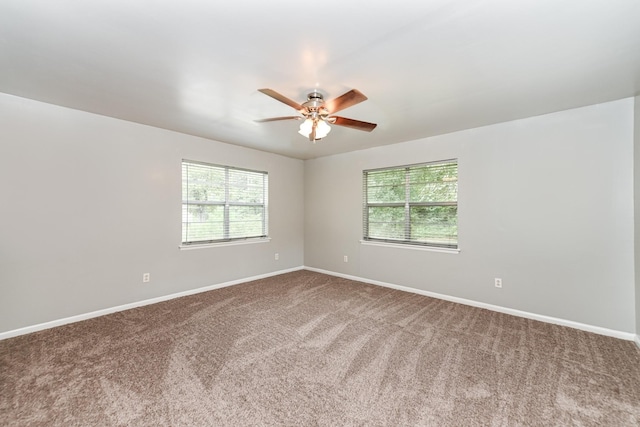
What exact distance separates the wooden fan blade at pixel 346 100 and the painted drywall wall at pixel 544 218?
218cm

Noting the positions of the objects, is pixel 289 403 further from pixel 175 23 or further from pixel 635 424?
pixel 175 23

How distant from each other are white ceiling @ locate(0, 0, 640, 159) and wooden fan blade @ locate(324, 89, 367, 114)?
0.18 m

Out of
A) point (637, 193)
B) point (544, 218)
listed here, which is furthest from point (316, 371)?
point (637, 193)

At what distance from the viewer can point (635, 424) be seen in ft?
5.20

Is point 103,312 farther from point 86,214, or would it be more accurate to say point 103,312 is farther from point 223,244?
point 223,244

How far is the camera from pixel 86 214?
10.2ft

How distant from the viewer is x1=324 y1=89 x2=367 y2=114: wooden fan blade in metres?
2.05

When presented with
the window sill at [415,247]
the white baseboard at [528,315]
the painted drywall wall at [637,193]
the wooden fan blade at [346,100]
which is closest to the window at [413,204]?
the window sill at [415,247]

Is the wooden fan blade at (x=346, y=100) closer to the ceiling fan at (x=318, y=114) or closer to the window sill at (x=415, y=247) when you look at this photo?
the ceiling fan at (x=318, y=114)

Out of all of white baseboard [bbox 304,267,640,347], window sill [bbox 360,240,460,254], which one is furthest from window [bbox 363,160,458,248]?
white baseboard [bbox 304,267,640,347]

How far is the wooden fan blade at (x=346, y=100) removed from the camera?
205 centimetres

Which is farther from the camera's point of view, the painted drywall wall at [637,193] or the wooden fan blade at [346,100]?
the painted drywall wall at [637,193]

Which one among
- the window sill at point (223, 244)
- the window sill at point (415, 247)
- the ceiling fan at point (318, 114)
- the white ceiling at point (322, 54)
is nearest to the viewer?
the white ceiling at point (322, 54)

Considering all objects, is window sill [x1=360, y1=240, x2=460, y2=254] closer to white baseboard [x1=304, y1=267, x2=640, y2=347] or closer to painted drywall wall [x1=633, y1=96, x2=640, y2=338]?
white baseboard [x1=304, y1=267, x2=640, y2=347]
